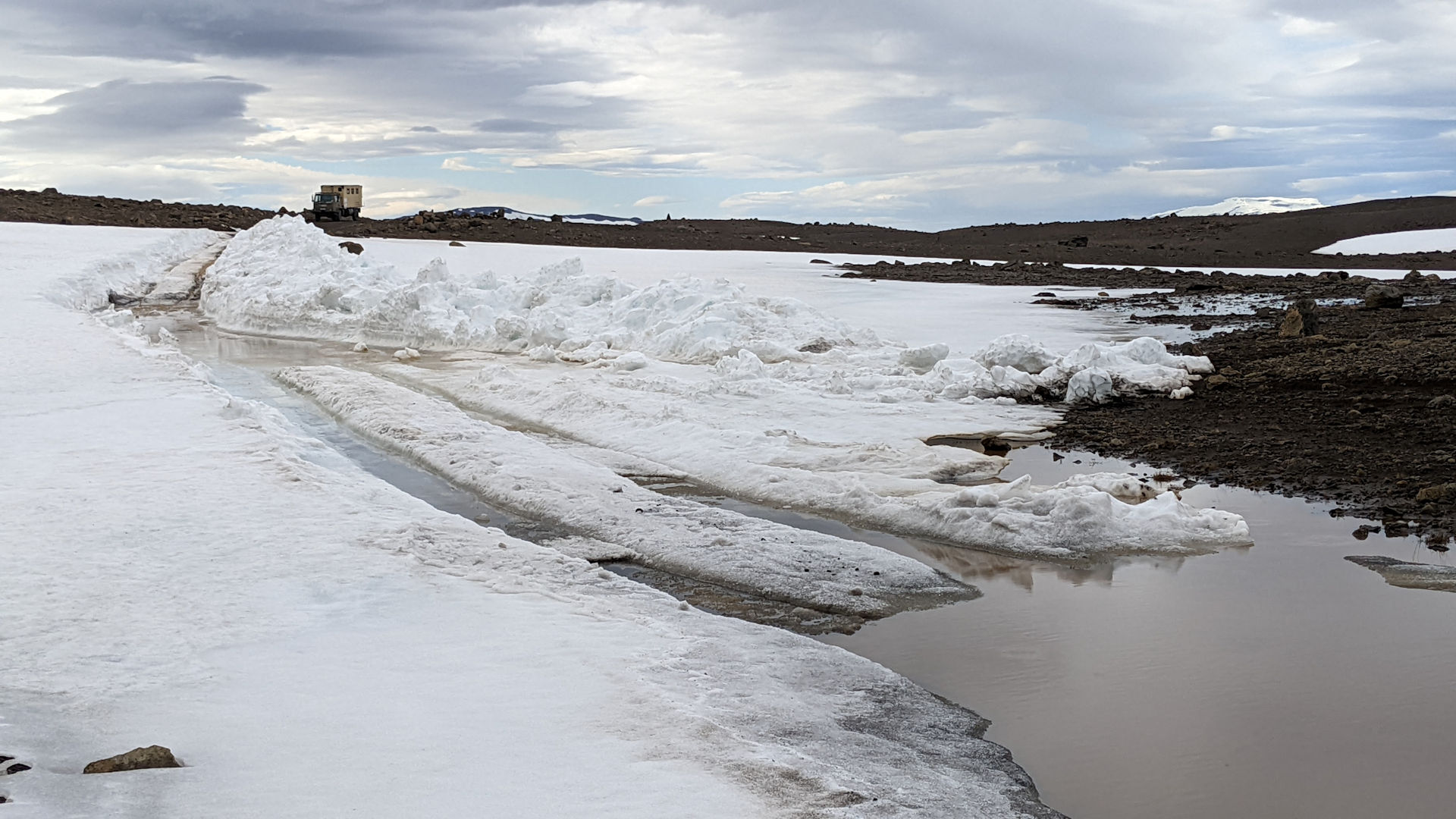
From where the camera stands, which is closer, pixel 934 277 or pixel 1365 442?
pixel 1365 442

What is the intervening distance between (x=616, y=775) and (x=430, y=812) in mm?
649

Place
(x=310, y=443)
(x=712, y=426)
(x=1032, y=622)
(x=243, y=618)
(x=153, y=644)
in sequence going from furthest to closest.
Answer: (x=712, y=426)
(x=310, y=443)
(x=1032, y=622)
(x=243, y=618)
(x=153, y=644)

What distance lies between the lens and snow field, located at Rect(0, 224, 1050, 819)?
148 inches

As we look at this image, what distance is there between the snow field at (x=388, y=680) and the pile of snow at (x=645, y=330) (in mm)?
7077

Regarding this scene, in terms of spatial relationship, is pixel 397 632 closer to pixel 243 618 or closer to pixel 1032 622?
pixel 243 618

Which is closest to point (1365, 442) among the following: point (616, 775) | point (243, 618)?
point (616, 775)

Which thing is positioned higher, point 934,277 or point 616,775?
point 934,277

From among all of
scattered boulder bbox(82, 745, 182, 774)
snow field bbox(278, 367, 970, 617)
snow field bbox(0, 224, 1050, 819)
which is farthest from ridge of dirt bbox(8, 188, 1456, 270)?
scattered boulder bbox(82, 745, 182, 774)

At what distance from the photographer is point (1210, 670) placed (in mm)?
5469

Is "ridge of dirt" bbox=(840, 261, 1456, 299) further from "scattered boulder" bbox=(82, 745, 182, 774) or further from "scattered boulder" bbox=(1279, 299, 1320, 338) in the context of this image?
"scattered boulder" bbox=(82, 745, 182, 774)

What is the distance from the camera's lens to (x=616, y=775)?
3.89m

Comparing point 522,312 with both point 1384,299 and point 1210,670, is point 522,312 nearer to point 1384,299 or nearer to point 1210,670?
point 1210,670

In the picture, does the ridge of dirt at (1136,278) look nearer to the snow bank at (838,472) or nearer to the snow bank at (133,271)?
the snow bank at (133,271)

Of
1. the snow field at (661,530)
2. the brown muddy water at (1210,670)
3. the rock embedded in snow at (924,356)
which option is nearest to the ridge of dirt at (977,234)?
the rock embedded in snow at (924,356)
